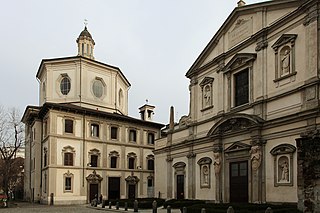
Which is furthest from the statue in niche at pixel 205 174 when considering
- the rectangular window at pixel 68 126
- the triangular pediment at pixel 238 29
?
the rectangular window at pixel 68 126

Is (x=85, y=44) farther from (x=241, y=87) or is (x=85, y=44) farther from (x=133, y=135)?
(x=241, y=87)

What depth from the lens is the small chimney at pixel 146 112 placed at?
187 ft

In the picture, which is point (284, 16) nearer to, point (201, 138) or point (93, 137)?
point (201, 138)

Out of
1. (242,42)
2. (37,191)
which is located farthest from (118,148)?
(242,42)

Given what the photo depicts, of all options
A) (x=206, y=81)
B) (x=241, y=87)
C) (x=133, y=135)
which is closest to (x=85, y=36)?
(x=133, y=135)

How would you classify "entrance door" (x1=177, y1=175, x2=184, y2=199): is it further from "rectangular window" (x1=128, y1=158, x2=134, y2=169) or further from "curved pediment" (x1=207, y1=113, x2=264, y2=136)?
"rectangular window" (x1=128, y1=158, x2=134, y2=169)

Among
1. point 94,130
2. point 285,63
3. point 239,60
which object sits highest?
point 239,60

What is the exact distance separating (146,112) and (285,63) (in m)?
35.1

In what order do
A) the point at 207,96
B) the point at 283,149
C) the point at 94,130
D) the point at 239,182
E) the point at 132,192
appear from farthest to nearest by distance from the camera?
the point at 132,192
the point at 94,130
the point at 207,96
the point at 239,182
the point at 283,149

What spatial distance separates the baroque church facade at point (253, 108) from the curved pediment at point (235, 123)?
69 millimetres

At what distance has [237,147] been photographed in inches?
1050

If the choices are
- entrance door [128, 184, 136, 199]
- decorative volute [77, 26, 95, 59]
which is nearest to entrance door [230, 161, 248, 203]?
entrance door [128, 184, 136, 199]

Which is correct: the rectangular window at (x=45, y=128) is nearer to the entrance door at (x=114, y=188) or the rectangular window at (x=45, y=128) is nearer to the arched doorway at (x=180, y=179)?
the entrance door at (x=114, y=188)

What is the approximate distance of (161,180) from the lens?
37438 mm
